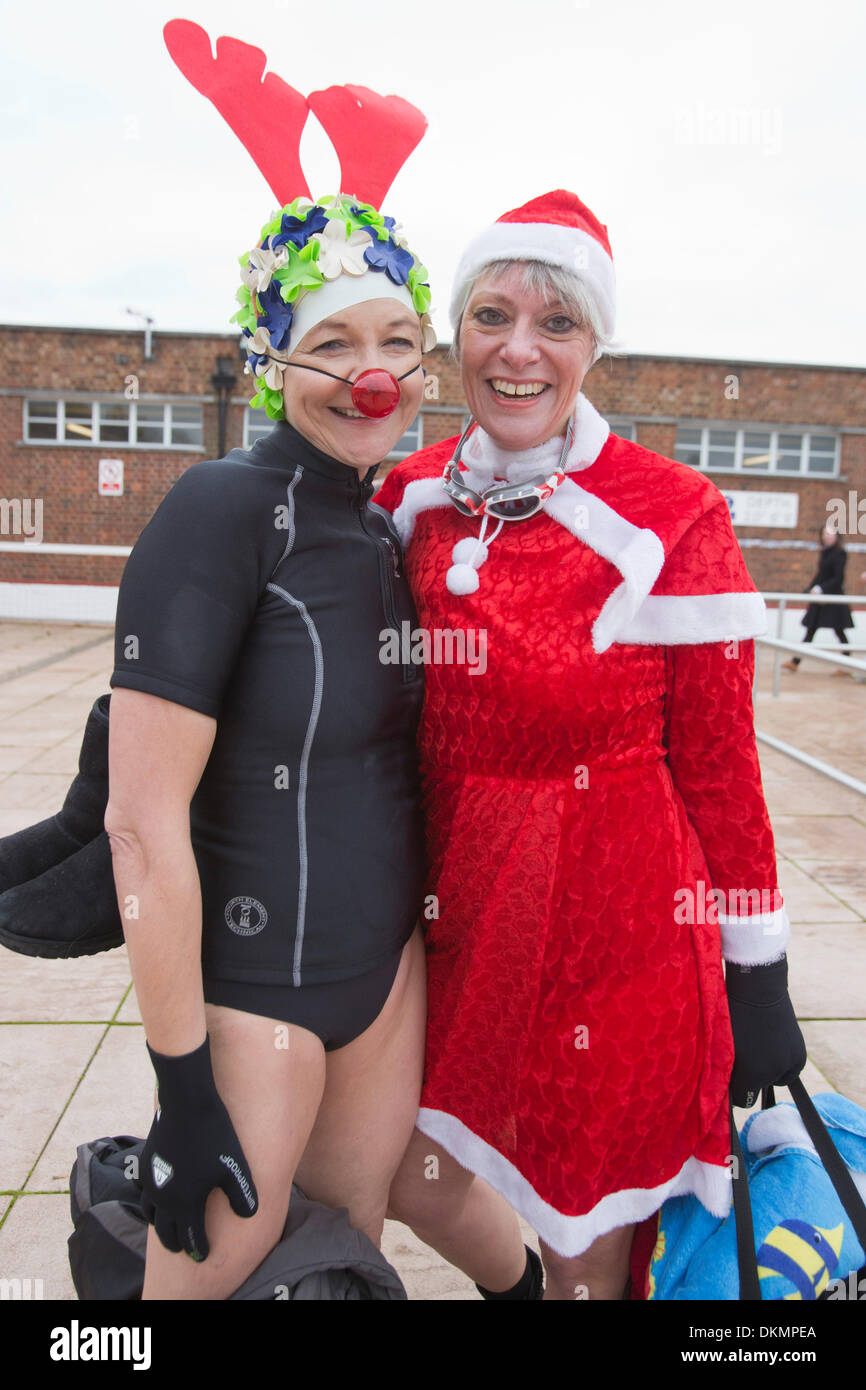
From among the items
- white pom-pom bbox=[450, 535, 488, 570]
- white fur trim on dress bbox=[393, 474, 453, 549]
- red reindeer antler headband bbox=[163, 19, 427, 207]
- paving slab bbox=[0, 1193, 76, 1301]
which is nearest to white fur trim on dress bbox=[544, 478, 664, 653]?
white pom-pom bbox=[450, 535, 488, 570]

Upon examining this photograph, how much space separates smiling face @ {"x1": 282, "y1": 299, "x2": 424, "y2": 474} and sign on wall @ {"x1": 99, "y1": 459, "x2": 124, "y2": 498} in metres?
16.2

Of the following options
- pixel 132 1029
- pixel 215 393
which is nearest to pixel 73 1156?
pixel 132 1029

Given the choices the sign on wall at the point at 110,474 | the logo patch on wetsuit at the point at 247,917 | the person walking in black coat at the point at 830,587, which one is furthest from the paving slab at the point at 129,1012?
the sign on wall at the point at 110,474

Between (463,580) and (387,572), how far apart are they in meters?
0.12

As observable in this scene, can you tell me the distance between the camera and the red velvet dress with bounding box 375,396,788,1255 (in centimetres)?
145

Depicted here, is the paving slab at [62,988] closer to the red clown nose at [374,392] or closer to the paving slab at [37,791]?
the paving slab at [37,791]

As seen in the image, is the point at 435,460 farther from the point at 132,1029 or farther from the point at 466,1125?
the point at 132,1029

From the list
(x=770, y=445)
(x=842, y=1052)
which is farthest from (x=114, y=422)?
(x=842, y=1052)

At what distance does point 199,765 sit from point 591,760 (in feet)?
1.99

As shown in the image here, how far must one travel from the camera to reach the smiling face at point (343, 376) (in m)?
1.41

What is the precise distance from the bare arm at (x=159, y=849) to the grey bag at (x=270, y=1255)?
36 centimetres

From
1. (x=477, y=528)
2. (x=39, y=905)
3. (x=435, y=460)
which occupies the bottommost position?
(x=39, y=905)

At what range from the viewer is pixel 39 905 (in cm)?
139

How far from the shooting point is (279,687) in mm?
1308
